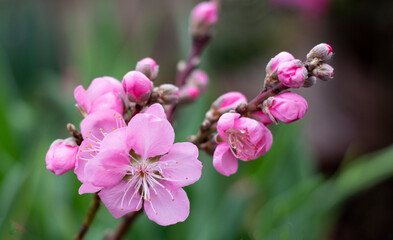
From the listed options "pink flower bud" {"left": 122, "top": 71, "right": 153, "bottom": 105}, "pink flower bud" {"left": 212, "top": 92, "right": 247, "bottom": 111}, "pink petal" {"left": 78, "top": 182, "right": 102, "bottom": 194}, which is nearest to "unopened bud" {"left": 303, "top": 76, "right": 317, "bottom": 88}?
"pink flower bud" {"left": 212, "top": 92, "right": 247, "bottom": 111}

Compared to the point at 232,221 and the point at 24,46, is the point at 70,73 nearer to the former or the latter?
the point at 24,46

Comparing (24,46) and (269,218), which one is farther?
(24,46)

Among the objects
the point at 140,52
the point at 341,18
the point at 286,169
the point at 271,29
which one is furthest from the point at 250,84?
the point at 286,169

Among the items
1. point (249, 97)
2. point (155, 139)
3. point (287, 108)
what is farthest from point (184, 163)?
point (249, 97)

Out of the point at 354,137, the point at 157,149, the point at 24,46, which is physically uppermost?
the point at 157,149

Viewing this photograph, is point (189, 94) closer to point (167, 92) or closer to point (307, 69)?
point (167, 92)

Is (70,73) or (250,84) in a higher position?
(70,73)

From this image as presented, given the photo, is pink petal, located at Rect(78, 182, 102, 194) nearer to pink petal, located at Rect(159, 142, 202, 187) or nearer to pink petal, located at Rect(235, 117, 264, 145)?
pink petal, located at Rect(159, 142, 202, 187)
